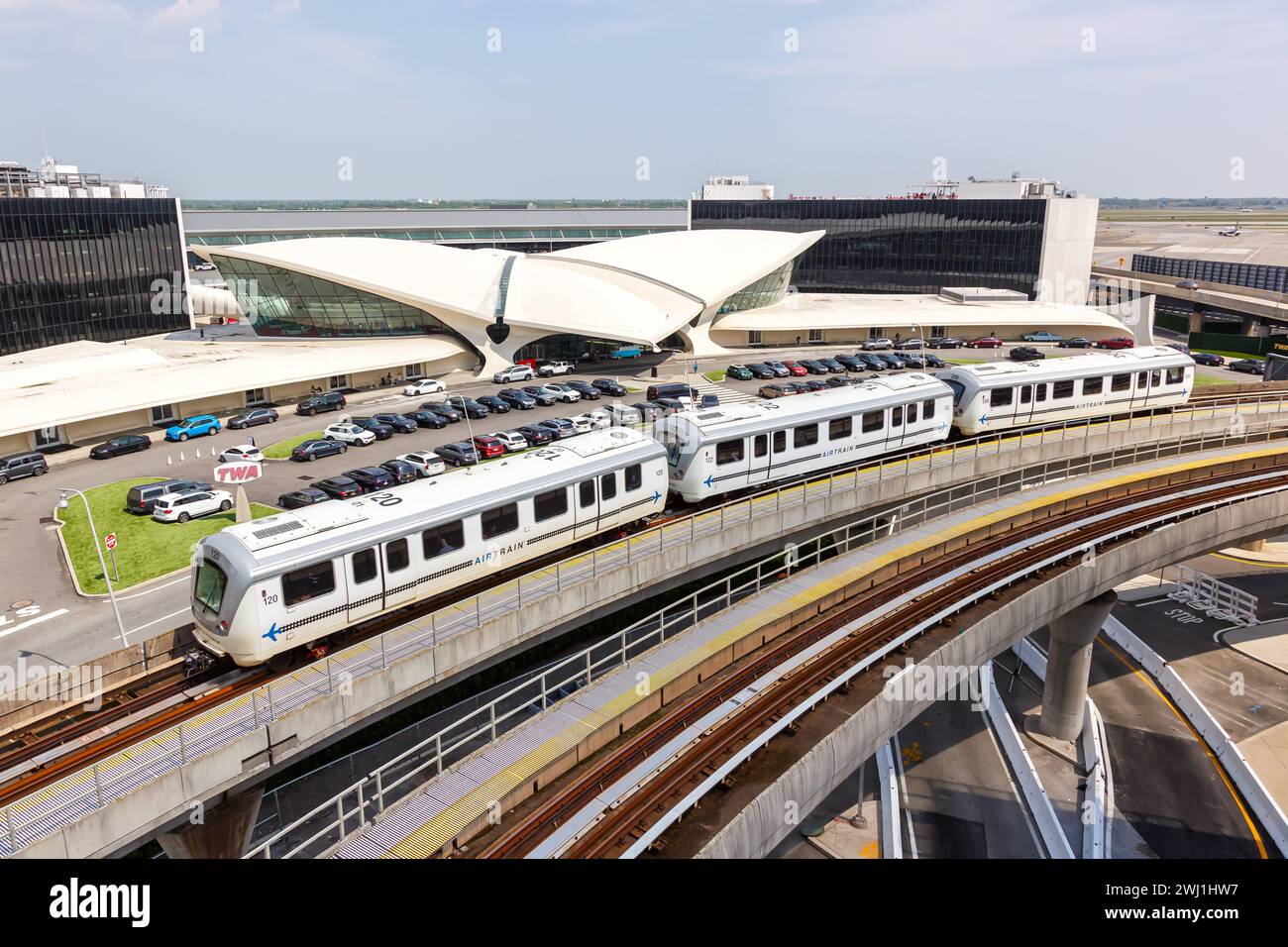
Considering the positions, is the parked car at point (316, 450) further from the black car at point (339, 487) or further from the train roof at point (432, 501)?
the train roof at point (432, 501)

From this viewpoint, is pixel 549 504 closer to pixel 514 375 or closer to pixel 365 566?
pixel 365 566

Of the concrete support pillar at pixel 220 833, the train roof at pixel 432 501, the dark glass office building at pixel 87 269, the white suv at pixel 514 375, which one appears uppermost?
the dark glass office building at pixel 87 269

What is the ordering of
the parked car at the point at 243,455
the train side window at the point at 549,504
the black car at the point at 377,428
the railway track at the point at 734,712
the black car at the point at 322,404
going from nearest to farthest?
the railway track at the point at 734,712 < the train side window at the point at 549,504 < the parked car at the point at 243,455 < the black car at the point at 377,428 < the black car at the point at 322,404

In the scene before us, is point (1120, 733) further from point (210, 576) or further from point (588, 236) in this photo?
point (588, 236)

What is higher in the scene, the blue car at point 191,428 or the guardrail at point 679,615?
the blue car at point 191,428

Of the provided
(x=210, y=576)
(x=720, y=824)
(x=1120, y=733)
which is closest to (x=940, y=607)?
(x=720, y=824)

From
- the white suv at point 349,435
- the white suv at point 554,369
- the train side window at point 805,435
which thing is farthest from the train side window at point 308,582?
the white suv at point 554,369

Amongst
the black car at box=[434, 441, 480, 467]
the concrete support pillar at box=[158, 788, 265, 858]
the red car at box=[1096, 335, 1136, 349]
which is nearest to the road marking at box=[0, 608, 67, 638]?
the concrete support pillar at box=[158, 788, 265, 858]
